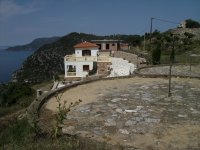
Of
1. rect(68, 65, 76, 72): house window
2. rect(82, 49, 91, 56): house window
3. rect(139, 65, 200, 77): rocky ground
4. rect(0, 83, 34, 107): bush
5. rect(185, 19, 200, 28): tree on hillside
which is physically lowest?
rect(0, 83, 34, 107): bush

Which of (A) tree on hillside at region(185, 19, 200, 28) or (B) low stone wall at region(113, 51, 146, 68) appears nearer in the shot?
(B) low stone wall at region(113, 51, 146, 68)

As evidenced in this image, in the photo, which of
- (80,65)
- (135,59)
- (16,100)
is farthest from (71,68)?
(16,100)

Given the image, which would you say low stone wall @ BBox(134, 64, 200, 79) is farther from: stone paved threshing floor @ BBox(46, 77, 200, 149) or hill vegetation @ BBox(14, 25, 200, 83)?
hill vegetation @ BBox(14, 25, 200, 83)

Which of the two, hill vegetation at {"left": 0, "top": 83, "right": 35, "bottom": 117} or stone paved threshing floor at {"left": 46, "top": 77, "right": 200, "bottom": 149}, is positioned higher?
stone paved threshing floor at {"left": 46, "top": 77, "right": 200, "bottom": 149}

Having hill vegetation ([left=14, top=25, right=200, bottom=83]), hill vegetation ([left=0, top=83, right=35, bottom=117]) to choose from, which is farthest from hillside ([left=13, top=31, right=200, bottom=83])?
hill vegetation ([left=0, top=83, right=35, bottom=117])

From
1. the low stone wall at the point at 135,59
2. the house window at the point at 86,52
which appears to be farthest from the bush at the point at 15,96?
the house window at the point at 86,52

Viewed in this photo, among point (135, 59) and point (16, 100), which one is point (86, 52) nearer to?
point (135, 59)

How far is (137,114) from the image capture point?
7.56 metres

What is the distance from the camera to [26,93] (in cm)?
3117

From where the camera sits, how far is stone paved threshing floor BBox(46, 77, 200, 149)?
237 inches

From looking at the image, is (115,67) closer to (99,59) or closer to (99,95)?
(99,59)

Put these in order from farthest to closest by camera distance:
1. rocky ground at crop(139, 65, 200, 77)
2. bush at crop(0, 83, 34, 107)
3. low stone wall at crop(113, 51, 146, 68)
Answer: low stone wall at crop(113, 51, 146, 68), bush at crop(0, 83, 34, 107), rocky ground at crop(139, 65, 200, 77)

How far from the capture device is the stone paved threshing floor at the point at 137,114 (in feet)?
19.7

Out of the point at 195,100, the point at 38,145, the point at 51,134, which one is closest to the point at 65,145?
the point at 38,145
